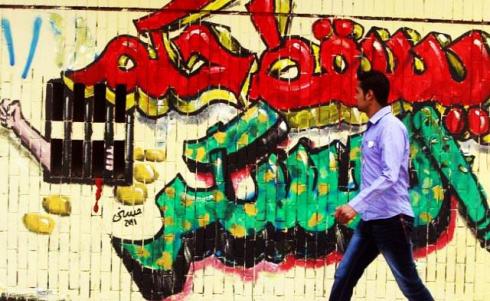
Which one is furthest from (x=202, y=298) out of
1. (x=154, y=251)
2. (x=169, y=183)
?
(x=169, y=183)

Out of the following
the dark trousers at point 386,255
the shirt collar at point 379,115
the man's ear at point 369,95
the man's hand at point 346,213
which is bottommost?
the dark trousers at point 386,255

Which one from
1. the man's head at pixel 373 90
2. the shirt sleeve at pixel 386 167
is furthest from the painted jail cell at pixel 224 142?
the shirt sleeve at pixel 386 167

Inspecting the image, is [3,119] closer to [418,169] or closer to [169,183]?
[169,183]

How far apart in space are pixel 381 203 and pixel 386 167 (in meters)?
0.26

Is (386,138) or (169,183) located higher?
(386,138)

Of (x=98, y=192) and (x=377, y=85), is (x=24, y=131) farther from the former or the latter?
(x=377, y=85)

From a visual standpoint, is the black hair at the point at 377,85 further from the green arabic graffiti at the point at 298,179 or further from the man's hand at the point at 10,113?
the man's hand at the point at 10,113

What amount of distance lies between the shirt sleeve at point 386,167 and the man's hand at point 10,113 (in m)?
2.87

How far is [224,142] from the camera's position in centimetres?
651

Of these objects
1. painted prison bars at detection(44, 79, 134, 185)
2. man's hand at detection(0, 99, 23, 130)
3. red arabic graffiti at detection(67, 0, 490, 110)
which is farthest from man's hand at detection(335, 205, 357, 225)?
man's hand at detection(0, 99, 23, 130)

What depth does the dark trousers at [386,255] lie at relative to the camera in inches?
207

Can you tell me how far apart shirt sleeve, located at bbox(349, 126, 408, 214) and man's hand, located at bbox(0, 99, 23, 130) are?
9.41ft

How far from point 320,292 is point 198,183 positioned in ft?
4.08

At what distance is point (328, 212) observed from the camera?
6.50 meters
